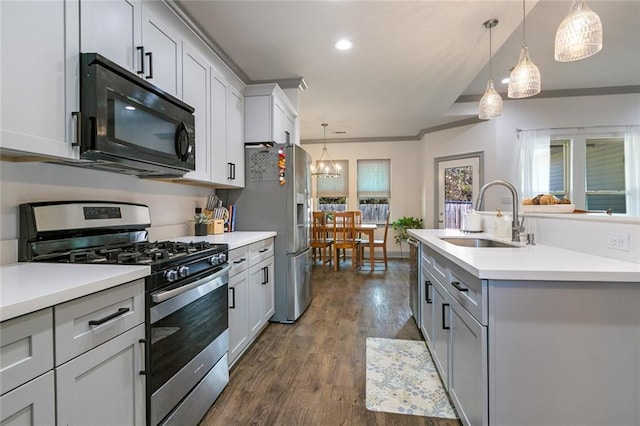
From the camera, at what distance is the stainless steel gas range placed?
4.18 feet

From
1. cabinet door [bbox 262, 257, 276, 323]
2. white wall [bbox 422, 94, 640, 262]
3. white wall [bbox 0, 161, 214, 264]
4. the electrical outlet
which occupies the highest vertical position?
white wall [bbox 422, 94, 640, 262]

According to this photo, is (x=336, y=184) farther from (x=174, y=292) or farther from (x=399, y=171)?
(x=174, y=292)

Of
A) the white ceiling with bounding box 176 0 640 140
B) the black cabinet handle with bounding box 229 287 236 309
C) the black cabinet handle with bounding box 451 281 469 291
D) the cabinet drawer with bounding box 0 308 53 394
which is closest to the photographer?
the cabinet drawer with bounding box 0 308 53 394

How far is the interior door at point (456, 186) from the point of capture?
521cm

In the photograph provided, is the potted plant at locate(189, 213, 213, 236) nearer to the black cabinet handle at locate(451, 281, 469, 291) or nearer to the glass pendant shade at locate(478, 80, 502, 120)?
the black cabinet handle at locate(451, 281, 469, 291)

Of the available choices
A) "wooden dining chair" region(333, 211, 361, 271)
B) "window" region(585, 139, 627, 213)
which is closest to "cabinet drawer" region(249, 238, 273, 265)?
"wooden dining chair" region(333, 211, 361, 271)

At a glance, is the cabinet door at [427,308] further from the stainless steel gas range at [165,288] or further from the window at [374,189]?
the window at [374,189]

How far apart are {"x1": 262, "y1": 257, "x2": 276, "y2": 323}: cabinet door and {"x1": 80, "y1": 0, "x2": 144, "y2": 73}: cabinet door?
1.79 m

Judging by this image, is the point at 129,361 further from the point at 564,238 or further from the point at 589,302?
the point at 564,238

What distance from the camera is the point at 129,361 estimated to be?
3.73ft

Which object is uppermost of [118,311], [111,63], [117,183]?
[111,63]

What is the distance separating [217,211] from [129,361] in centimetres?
176

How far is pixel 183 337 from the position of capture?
1.45 meters

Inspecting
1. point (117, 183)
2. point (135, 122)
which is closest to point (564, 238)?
point (135, 122)
